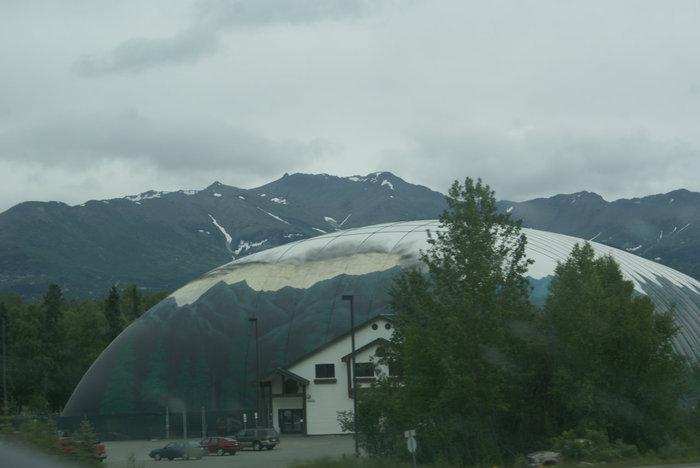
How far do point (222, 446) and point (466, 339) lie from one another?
2233cm

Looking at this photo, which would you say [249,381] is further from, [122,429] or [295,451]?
[295,451]

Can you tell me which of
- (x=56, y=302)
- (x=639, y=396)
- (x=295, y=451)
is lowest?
(x=295, y=451)

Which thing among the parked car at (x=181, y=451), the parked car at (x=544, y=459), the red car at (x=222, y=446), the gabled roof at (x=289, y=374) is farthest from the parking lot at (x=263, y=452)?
the parked car at (x=544, y=459)

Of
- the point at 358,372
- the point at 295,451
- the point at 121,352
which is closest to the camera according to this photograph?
the point at 295,451

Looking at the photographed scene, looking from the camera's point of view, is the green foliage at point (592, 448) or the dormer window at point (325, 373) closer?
the green foliage at point (592, 448)

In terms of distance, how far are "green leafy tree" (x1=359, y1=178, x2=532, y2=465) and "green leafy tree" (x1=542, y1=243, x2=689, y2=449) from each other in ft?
8.03

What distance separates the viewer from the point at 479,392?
2527 centimetres

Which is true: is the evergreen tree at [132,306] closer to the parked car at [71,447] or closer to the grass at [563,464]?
the parked car at [71,447]

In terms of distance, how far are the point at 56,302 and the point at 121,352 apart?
4091cm

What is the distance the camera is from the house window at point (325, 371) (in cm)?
5325

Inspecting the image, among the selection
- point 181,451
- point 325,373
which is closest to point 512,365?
point 181,451

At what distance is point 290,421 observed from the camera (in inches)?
2130

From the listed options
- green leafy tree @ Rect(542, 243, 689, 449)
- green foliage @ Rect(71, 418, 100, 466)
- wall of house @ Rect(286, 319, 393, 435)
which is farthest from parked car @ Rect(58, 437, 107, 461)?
wall of house @ Rect(286, 319, 393, 435)

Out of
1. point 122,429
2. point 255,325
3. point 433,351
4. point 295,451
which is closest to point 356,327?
point 255,325
